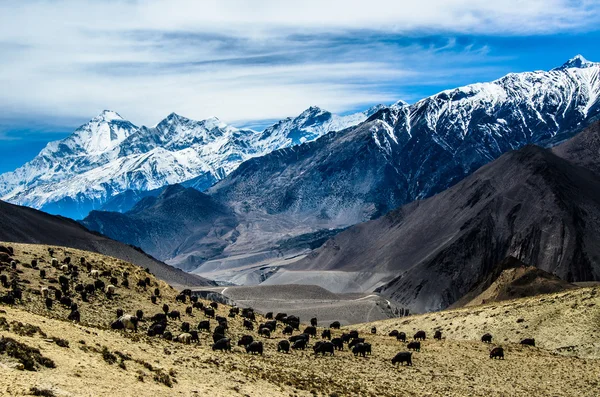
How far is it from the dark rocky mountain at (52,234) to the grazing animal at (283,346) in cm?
12025

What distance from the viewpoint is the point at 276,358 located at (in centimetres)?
4166

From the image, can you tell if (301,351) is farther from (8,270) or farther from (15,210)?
(15,210)

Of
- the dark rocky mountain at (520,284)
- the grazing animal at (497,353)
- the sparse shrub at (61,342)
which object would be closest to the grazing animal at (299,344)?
the grazing animal at (497,353)

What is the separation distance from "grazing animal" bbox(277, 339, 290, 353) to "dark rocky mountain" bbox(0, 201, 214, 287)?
120245 mm

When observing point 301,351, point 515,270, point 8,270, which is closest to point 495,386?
point 301,351

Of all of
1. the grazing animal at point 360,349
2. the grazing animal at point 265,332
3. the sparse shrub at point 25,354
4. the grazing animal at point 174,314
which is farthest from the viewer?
the grazing animal at point 265,332

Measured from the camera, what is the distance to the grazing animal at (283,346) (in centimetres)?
4497

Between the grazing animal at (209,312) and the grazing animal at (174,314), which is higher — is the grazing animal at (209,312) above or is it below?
below

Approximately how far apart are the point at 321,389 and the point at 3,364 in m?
15.8

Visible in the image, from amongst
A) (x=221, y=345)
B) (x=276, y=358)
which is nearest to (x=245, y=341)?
(x=276, y=358)

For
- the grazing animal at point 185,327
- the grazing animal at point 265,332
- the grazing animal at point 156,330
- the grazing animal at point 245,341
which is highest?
the grazing animal at point 156,330

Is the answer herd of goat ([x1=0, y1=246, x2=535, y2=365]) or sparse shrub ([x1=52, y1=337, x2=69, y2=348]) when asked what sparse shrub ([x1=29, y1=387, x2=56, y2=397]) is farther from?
herd of goat ([x1=0, y1=246, x2=535, y2=365])

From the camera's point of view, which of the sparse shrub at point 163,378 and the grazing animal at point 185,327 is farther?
the grazing animal at point 185,327

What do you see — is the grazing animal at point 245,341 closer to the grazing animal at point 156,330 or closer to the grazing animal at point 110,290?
the grazing animal at point 156,330
